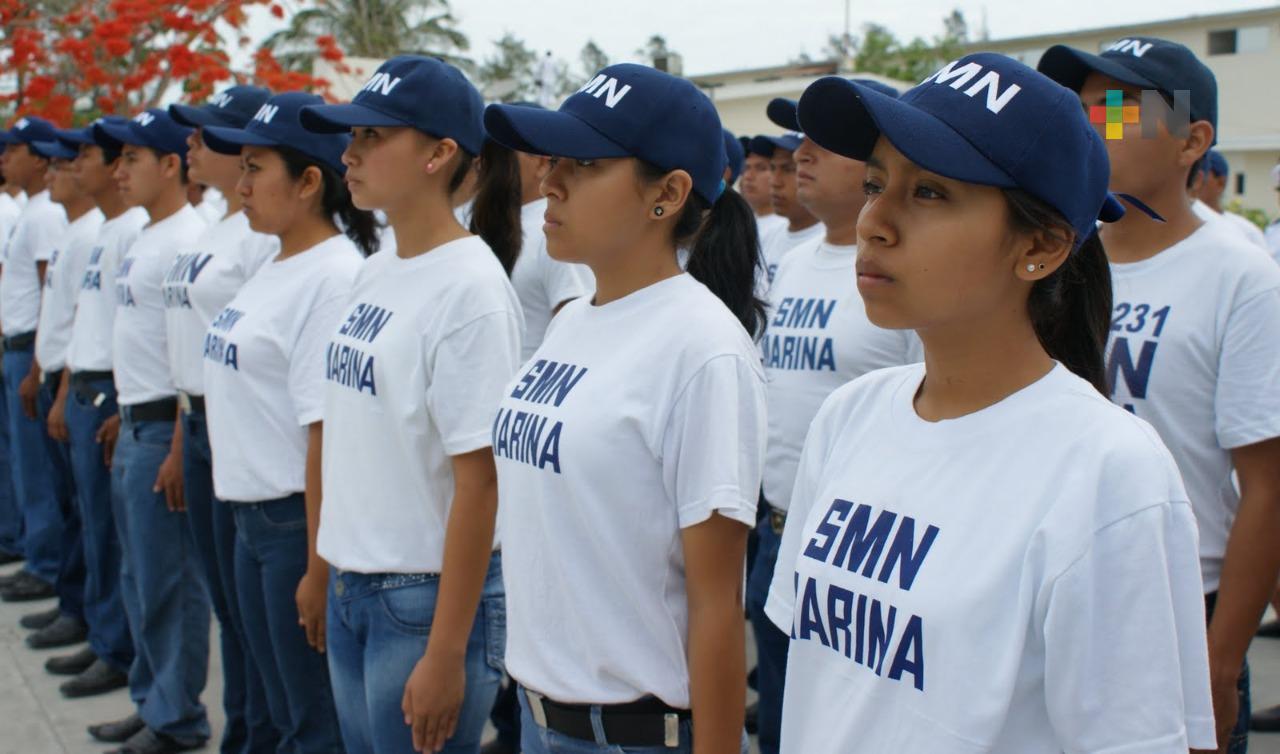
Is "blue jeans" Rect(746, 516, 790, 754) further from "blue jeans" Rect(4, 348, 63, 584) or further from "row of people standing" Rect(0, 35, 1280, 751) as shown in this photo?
"blue jeans" Rect(4, 348, 63, 584)

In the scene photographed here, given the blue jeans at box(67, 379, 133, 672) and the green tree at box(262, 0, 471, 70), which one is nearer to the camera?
the blue jeans at box(67, 379, 133, 672)

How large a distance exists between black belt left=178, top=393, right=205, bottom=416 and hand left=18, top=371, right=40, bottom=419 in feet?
9.16

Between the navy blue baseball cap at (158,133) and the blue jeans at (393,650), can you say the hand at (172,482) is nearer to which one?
the navy blue baseball cap at (158,133)

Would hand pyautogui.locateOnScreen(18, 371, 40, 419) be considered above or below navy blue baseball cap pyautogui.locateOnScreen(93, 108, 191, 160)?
below

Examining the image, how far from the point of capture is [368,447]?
2871 millimetres

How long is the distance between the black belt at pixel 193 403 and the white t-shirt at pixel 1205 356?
9.16 feet

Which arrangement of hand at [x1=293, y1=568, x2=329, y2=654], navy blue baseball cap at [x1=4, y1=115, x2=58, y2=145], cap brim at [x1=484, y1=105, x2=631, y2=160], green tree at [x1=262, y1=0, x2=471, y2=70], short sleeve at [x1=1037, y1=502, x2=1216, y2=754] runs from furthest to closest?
green tree at [x1=262, y1=0, x2=471, y2=70], navy blue baseball cap at [x1=4, y1=115, x2=58, y2=145], hand at [x1=293, y1=568, x2=329, y2=654], cap brim at [x1=484, y1=105, x2=631, y2=160], short sleeve at [x1=1037, y1=502, x2=1216, y2=754]

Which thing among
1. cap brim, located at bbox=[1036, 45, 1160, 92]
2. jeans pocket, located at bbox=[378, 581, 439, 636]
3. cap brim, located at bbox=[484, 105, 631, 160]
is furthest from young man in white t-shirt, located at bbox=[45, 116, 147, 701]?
cap brim, located at bbox=[1036, 45, 1160, 92]

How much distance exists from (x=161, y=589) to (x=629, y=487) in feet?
9.46

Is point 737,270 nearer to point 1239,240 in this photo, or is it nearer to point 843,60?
point 1239,240

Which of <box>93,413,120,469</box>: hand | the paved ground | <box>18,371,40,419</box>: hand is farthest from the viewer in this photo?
<box>18,371,40,419</box>: hand

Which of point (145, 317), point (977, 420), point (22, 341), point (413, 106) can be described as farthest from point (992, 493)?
point (22, 341)

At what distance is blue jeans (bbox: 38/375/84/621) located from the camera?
6047mm

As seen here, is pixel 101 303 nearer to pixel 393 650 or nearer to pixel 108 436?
pixel 108 436
